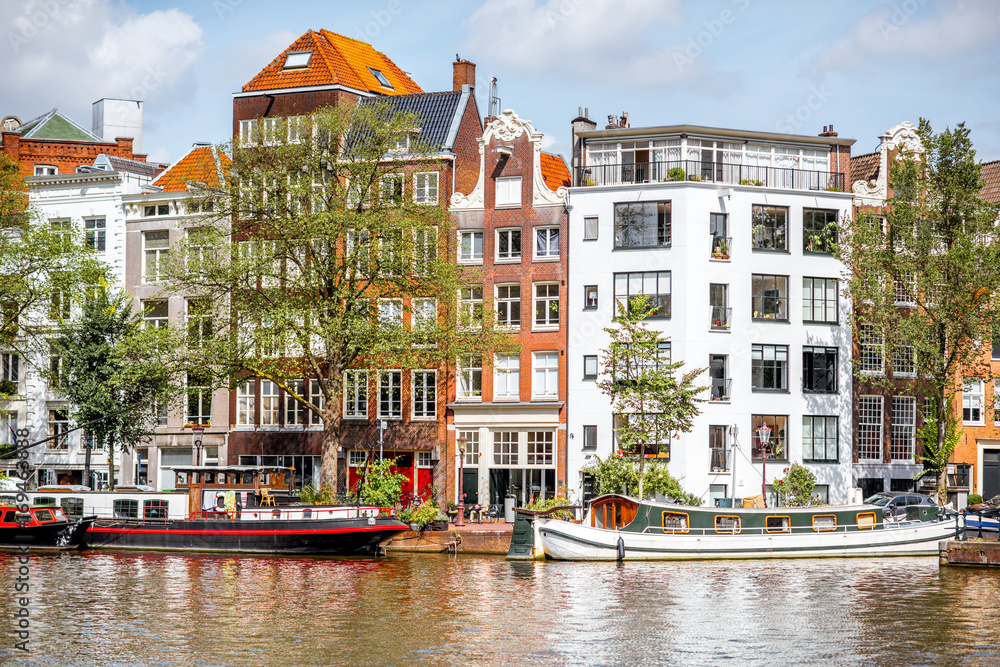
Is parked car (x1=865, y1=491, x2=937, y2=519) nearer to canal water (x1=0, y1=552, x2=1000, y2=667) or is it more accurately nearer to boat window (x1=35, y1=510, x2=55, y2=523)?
canal water (x1=0, y1=552, x2=1000, y2=667)

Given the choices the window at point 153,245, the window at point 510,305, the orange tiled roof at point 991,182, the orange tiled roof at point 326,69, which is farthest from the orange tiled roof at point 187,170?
the orange tiled roof at point 991,182

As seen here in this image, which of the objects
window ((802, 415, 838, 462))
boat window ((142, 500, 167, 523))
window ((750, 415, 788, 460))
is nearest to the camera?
boat window ((142, 500, 167, 523))

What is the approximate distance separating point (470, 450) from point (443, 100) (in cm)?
1940

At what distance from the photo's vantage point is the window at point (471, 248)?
70312 mm

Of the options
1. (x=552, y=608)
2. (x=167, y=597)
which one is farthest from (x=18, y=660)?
(x=552, y=608)

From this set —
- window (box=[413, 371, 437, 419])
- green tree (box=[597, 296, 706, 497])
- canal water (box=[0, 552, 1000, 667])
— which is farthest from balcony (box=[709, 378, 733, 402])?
canal water (box=[0, 552, 1000, 667])

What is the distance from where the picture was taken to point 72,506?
62.7 metres

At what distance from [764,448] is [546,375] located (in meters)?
11.5

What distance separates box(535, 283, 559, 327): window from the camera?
6912cm

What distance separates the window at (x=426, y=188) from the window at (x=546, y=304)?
744 cm

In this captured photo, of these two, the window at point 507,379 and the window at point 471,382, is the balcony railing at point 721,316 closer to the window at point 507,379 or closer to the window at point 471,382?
the window at point 507,379

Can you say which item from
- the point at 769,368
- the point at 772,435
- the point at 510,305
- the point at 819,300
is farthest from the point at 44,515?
the point at 819,300

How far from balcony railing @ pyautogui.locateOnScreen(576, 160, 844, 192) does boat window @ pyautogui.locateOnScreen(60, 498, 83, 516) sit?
96.2 ft

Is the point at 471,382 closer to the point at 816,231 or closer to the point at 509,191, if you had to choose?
the point at 509,191
